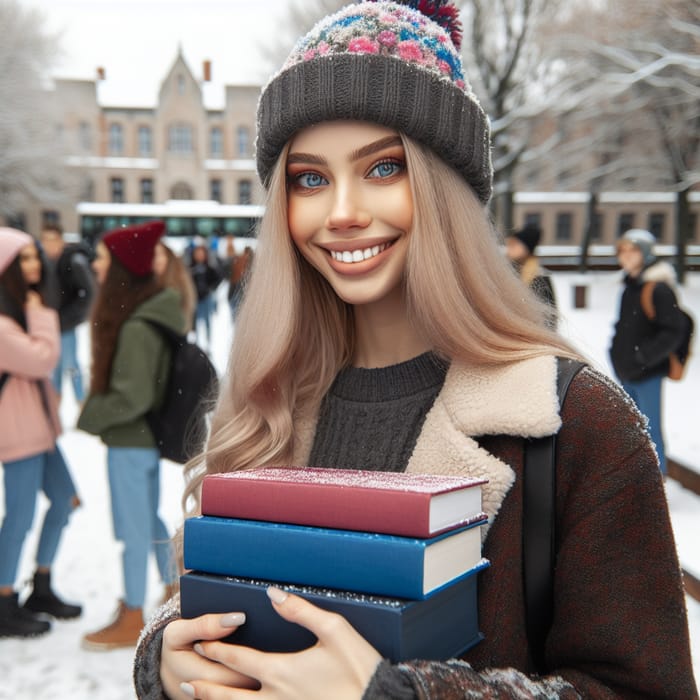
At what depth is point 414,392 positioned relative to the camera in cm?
145

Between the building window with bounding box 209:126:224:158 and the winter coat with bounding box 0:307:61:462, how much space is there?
1550 inches

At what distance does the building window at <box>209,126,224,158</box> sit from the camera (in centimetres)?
4150

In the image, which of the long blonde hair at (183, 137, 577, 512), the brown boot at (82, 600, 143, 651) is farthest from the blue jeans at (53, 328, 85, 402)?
the long blonde hair at (183, 137, 577, 512)

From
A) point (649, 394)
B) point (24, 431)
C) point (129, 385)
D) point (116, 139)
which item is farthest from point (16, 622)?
point (116, 139)

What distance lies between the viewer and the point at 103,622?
3.99 metres

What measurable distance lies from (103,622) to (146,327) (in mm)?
1628

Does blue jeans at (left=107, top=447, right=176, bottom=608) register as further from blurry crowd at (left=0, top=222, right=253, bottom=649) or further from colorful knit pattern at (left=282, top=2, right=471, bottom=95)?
colorful knit pattern at (left=282, top=2, right=471, bottom=95)

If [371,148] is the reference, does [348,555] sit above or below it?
below

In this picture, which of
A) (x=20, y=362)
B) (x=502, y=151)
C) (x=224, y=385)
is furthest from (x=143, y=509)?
(x=502, y=151)

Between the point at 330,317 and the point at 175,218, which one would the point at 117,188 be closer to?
the point at 175,218

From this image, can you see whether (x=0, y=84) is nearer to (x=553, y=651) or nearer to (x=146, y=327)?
(x=146, y=327)

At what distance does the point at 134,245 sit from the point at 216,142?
4040 centimetres

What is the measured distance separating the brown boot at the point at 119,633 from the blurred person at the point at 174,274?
1.48 metres

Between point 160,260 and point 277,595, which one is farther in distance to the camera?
point 160,260
